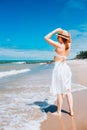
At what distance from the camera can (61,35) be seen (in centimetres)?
624

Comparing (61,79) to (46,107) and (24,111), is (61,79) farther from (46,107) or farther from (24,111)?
(46,107)

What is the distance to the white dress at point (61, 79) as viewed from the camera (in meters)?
6.23

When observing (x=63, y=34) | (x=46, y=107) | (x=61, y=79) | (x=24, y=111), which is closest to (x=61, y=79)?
(x=61, y=79)

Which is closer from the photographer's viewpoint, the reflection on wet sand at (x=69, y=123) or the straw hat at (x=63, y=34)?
the reflection on wet sand at (x=69, y=123)

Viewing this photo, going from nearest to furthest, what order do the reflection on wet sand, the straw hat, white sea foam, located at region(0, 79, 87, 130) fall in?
the reflection on wet sand → white sea foam, located at region(0, 79, 87, 130) → the straw hat

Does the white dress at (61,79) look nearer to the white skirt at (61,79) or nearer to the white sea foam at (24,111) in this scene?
the white skirt at (61,79)

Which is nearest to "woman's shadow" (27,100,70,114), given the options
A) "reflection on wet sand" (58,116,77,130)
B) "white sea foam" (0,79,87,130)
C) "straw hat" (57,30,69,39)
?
"white sea foam" (0,79,87,130)

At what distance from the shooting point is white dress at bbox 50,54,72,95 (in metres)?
6.23

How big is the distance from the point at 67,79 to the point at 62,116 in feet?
3.04

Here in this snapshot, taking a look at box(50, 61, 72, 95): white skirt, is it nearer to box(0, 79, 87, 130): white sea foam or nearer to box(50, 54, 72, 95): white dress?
box(50, 54, 72, 95): white dress

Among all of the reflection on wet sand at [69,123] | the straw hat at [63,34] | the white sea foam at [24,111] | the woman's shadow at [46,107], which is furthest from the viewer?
the woman's shadow at [46,107]

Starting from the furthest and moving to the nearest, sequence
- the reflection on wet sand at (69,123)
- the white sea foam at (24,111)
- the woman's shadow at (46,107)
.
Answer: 1. the woman's shadow at (46,107)
2. the white sea foam at (24,111)
3. the reflection on wet sand at (69,123)

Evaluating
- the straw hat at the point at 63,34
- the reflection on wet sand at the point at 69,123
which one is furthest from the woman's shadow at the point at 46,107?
the straw hat at the point at 63,34

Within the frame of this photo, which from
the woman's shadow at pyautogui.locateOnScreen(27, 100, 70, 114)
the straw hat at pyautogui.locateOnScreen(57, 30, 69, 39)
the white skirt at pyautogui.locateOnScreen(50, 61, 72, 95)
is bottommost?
the woman's shadow at pyautogui.locateOnScreen(27, 100, 70, 114)
